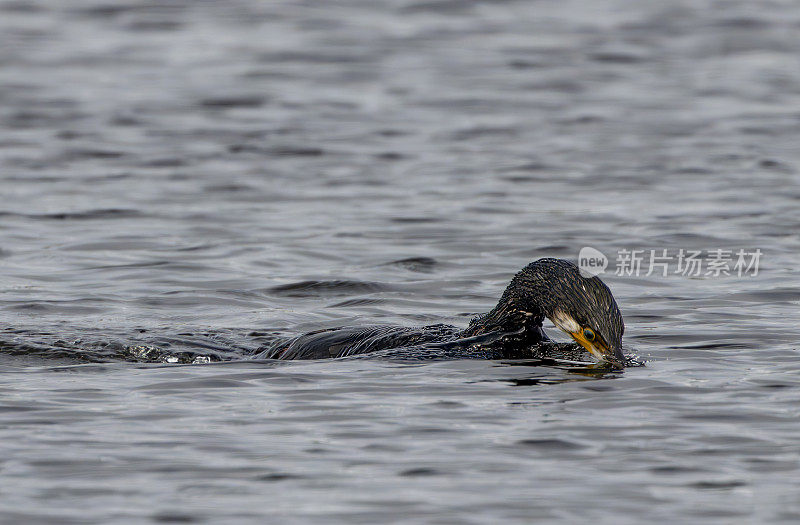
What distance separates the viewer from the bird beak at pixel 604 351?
1023 cm

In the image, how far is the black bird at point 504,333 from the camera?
34.0 feet

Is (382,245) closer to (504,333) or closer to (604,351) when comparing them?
(504,333)

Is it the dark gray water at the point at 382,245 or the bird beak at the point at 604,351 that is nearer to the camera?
the dark gray water at the point at 382,245

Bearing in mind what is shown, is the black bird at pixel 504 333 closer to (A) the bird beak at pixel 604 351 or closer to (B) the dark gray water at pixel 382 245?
(A) the bird beak at pixel 604 351

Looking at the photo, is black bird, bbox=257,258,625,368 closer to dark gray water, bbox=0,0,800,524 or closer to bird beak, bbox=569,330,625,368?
bird beak, bbox=569,330,625,368

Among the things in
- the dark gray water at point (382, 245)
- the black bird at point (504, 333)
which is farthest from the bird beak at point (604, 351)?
the dark gray water at point (382, 245)

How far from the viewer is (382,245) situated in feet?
52.1

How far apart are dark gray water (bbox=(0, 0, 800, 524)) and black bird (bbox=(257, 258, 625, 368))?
30 centimetres

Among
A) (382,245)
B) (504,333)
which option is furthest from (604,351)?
(382,245)

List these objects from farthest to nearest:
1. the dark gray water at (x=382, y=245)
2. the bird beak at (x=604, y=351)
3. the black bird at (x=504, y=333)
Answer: the black bird at (x=504, y=333) < the bird beak at (x=604, y=351) < the dark gray water at (x=382, y=245)

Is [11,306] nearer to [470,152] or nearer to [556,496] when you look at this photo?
[556,496]

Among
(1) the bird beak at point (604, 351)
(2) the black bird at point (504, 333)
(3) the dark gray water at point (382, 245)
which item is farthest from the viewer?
(2) the black bird at point (504, 333)

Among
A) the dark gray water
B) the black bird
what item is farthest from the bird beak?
the dark gray water

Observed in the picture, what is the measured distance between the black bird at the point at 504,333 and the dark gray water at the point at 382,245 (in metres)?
0.30
